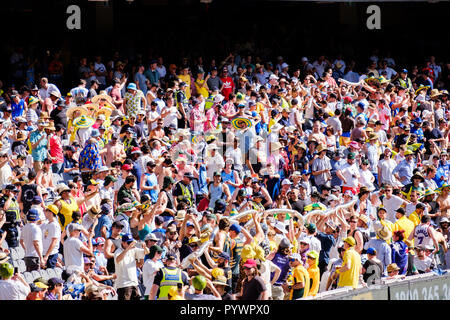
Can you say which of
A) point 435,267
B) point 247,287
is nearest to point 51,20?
point 435,267

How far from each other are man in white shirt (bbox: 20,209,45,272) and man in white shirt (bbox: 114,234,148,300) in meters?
1.60

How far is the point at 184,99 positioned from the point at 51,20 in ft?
25.0

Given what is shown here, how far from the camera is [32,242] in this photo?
46.6ft

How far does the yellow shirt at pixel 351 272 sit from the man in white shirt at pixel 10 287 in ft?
13.7

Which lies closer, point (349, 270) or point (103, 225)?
point (349, 270)

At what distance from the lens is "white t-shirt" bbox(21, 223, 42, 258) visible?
14.2m

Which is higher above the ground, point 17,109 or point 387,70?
point 387,70

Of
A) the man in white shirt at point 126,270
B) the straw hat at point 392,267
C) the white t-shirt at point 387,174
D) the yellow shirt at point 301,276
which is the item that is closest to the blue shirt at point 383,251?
the straw hat at point 392,267

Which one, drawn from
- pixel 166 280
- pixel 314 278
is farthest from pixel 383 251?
pixel 166 280

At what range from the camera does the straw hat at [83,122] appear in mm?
18500

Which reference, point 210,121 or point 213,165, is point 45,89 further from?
point 213,165

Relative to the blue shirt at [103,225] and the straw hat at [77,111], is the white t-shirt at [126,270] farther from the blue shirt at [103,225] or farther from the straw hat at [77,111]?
the straw hat at [77,111]

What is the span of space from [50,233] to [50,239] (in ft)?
0.31

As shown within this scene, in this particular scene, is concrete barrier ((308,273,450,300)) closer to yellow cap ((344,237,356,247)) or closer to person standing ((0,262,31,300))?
yellow cap ((344,237,356,247))
